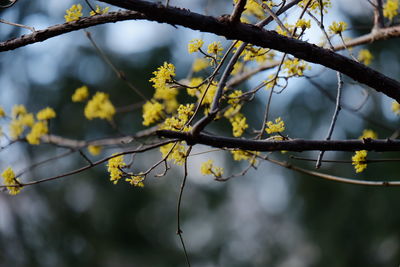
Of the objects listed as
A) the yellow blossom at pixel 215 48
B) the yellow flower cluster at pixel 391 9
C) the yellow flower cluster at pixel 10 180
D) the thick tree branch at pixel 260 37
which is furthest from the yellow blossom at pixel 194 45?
the yellow flower cluster at pixel 391 9

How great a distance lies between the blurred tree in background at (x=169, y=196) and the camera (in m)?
7.59

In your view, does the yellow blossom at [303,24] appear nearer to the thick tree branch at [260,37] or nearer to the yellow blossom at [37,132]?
the thick tree branch at [260,37]

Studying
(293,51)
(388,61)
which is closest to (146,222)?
(388,61)

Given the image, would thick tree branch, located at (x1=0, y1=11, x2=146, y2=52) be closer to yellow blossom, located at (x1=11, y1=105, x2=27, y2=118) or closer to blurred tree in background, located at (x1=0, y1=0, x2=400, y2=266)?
yellow blossom, located at (x1=11, y1=105, x2=27, y2=118)

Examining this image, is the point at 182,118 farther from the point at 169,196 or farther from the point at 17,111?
the point at 169,196

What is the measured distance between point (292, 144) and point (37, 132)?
1674 millimetres

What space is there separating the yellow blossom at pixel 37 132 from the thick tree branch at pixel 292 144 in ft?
5.38

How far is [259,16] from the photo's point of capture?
2.12 m

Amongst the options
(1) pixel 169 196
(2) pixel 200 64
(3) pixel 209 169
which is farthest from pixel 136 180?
(1) pixel 169 196

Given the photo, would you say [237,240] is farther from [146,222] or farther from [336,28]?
[336,28]

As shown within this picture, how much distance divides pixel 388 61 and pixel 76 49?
5.29 meters

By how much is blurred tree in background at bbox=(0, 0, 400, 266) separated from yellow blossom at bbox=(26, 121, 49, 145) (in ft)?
14.7

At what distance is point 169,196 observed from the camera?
28.9 feet

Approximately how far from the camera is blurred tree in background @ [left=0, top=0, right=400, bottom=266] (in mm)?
7586
